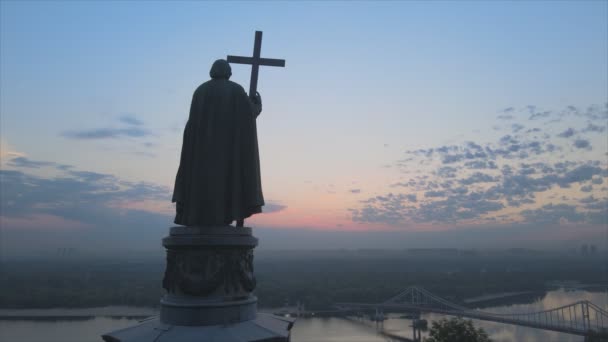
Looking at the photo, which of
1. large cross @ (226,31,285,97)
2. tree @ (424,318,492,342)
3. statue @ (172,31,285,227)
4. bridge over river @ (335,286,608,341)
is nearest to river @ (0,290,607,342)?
bridge over river @ (335,286,608,341)

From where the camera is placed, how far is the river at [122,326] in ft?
114

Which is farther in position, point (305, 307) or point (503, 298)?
point (503, 298)

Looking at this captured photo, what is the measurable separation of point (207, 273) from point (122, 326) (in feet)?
121

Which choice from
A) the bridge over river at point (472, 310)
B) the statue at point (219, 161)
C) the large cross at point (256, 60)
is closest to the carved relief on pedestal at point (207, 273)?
the statue at point (219, 161)

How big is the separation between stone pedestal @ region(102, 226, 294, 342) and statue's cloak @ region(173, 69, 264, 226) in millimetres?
290

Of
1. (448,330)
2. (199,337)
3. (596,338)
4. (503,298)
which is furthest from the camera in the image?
(503,298)

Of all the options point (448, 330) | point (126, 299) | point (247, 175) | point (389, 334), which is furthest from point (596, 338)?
point (126, 299)

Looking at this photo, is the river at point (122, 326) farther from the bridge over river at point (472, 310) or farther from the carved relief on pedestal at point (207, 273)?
the carved relief on pedestal at point (207, 273)

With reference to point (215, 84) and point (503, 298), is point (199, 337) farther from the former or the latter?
point (503, 298)

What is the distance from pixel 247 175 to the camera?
14.9 ft

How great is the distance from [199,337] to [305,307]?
167 ft

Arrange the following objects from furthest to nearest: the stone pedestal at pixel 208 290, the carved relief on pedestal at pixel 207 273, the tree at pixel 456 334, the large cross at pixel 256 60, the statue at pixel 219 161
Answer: the tree at pixel 456 334
the large cross at pixel 256 60
the statue at pixel 219 161
the carved relief on pedestal at pixel 207 273
the stone pedestal at pixel 208 290

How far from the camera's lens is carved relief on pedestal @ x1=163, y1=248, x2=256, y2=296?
396 cm

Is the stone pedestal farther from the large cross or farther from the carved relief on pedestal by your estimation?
the large cross
